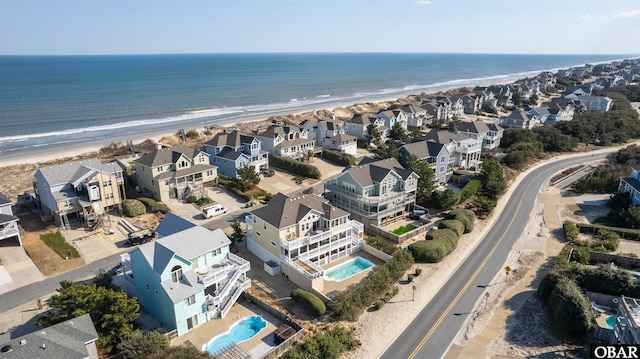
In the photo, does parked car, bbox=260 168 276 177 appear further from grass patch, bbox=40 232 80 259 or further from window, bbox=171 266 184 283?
window, bbox=171 266 184 283

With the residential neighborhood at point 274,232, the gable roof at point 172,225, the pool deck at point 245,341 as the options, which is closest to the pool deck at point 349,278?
the residential neighborhood at point 274,232

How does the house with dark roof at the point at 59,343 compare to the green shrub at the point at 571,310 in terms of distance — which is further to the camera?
the green shrub at the point at 571,310

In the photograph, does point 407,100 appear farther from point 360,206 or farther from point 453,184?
point 360,206

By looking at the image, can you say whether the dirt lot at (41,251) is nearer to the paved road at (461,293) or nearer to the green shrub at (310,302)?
the green shrub at (310,302)

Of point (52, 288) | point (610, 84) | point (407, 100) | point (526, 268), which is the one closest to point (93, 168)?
point (52, 288)

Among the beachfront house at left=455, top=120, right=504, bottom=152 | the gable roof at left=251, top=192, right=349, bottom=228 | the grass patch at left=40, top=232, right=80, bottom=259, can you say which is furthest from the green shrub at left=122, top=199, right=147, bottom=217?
the beachfront house at left=455, top=120, right=504, bottom=152

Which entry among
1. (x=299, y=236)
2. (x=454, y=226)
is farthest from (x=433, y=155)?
(x=299, y=236)
